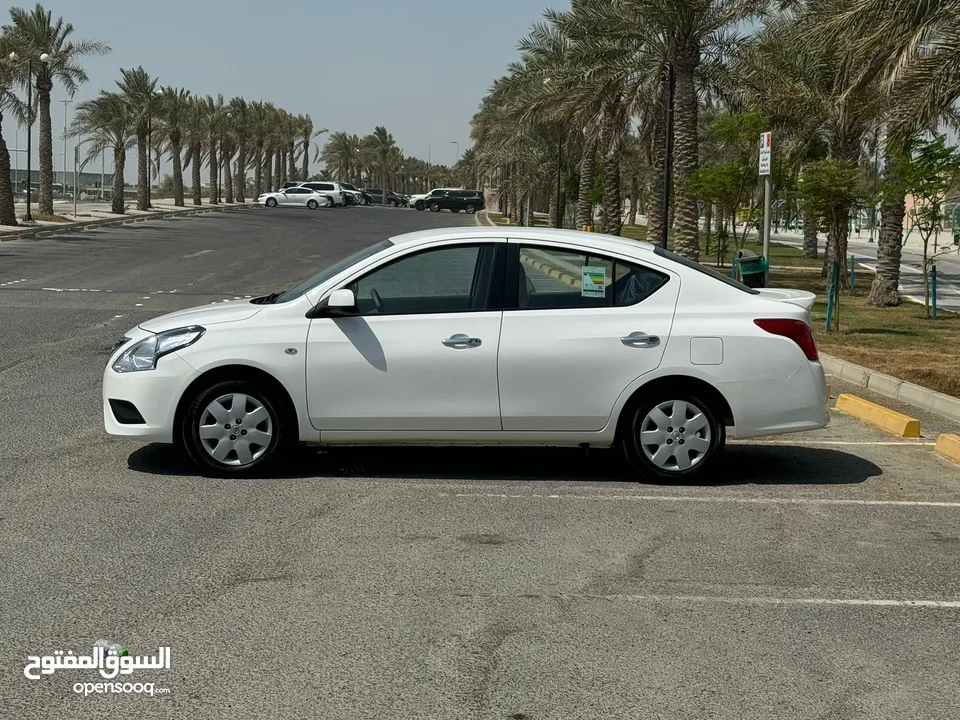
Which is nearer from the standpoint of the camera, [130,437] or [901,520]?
[901,520]

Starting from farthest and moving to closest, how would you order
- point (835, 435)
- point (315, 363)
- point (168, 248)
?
point (168, 248)
point (835, 435)
point (315, 363)

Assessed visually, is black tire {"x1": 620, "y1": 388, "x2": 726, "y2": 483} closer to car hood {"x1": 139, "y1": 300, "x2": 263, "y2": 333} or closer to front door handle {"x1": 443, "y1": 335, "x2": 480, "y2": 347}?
front door handle {"x1": 443, "y1": 335, "x2": 480, "y2": 347}

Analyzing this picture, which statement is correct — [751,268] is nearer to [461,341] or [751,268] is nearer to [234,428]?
[461,341]

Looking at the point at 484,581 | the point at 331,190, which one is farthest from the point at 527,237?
the point at 331,190

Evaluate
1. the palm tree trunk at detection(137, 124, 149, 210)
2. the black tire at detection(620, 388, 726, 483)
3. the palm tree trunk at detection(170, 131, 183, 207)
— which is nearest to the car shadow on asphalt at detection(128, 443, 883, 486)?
the black tire at detection(620, 388, 726, 483)

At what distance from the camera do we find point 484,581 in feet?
19.0

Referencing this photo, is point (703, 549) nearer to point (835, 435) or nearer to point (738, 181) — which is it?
point (835, 435)

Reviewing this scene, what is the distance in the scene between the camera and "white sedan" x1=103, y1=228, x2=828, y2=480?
775cm

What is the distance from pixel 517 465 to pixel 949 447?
3252 mm

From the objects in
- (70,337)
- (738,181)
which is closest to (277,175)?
(738,181)

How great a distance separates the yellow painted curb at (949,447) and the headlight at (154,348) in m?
5.41

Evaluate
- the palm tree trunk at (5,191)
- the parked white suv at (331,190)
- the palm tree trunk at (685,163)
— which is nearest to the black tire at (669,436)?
the palm tree trunk at (685,163)

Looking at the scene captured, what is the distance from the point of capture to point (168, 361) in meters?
7.76

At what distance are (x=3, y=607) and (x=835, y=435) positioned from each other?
22.6 feet
